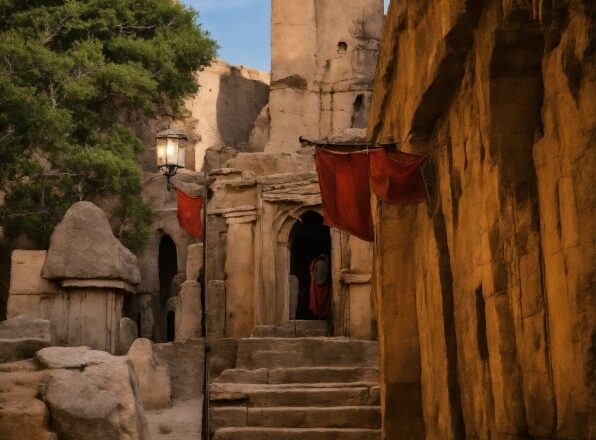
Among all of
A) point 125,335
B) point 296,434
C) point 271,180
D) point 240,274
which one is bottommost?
point 296,434

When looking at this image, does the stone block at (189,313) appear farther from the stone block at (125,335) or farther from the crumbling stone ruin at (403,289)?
the stone block at (125,335)

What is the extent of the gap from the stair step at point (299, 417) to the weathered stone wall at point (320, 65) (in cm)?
1846

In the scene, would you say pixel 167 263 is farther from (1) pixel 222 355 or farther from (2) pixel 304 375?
(2) pixel 304 375

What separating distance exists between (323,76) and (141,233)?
30.5 feet

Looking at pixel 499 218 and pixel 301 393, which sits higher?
pixel 499 218

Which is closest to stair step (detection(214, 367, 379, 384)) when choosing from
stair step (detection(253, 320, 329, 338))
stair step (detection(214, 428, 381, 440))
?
stair step (detection(214, 428, 381, 440))

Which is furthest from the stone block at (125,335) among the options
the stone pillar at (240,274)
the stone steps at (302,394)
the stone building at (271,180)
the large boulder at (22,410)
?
the large boulder at (22,410)

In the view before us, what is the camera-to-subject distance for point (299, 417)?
14711 mm

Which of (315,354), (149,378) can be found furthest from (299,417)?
(149,378)

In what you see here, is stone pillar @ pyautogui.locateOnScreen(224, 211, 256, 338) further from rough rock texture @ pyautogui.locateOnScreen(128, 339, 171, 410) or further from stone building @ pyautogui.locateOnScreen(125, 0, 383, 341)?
rough rock texture @ pyautogui.locateOnScreen(128, 339, 171, 410)

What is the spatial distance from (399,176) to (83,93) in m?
17.5

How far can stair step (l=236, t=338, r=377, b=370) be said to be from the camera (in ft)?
58.1

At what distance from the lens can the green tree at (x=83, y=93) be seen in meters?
24.8

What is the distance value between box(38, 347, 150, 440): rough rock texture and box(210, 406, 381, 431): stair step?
317cm
